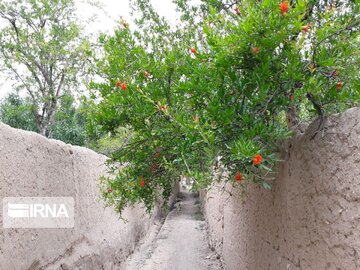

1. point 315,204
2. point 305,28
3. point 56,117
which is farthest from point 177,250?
point 56,117

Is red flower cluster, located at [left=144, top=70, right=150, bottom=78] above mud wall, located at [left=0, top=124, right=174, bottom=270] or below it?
above

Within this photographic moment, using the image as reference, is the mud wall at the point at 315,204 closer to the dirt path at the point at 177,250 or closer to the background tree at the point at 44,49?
the dirt path at the point at 177,250

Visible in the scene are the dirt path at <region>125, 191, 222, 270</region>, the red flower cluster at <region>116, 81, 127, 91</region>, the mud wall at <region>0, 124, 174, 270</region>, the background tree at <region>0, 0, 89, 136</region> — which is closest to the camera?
the red flower cluster at <region>116, 81, 127, 91</region>

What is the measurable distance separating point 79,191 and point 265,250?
238cm

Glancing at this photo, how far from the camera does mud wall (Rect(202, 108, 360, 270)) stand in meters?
1.80

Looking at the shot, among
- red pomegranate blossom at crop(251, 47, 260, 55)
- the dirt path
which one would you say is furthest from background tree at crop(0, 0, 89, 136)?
red pomegranate blossom at crop(251, 47, 260, 55)

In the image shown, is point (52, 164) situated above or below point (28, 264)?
above

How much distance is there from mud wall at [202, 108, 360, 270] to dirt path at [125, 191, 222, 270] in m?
3.29

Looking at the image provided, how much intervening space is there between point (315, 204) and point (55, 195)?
268 centimetres

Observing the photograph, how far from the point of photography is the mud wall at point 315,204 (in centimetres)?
180

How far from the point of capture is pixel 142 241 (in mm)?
8320

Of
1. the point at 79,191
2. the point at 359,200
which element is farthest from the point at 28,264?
the point at 359,200

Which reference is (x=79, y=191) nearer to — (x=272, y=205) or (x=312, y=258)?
(x=272, y=205)

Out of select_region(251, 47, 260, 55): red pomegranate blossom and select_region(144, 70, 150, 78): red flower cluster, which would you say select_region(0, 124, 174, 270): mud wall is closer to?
select_region(144, 70, 150, 78): red flower cluster
